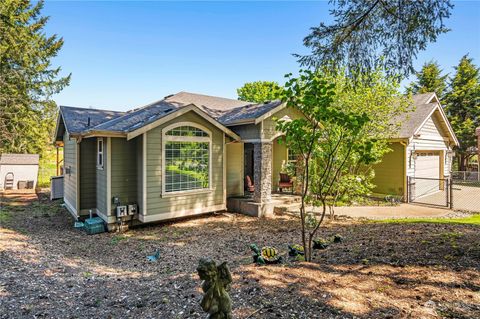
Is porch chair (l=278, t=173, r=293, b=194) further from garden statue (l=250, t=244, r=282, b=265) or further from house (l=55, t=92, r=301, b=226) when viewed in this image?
garden statue (l=250, t=244, r=282, b=265)

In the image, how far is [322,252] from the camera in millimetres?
5449

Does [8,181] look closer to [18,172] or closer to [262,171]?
[18,172]

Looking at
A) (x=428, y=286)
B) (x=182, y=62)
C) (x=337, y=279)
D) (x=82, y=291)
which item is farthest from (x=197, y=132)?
(x=182, y=62)

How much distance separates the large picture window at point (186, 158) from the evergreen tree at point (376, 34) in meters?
4.53

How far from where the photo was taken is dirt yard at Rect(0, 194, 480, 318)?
3043mm

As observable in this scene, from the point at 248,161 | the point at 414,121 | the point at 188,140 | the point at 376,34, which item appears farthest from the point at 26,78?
the point at 414,121

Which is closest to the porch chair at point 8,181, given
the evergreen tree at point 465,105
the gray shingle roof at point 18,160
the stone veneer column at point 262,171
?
the gray shingle roof at point 18,160

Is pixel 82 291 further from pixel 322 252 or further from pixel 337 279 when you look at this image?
pixel 322 252

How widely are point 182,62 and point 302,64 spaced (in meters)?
12.9

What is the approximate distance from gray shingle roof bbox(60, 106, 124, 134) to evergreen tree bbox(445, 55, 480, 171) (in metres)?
27.8

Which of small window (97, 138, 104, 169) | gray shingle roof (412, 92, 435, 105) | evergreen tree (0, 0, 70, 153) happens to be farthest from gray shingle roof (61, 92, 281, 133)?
gray shingle roof (412, 92, 435, 105)

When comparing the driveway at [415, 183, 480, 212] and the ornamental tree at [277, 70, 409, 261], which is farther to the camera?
the driveway at [415, 183, 480, 212]

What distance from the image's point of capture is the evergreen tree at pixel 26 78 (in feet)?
54.1

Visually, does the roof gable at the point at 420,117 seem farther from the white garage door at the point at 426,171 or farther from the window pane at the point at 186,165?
the window pane at the point at 186,165
